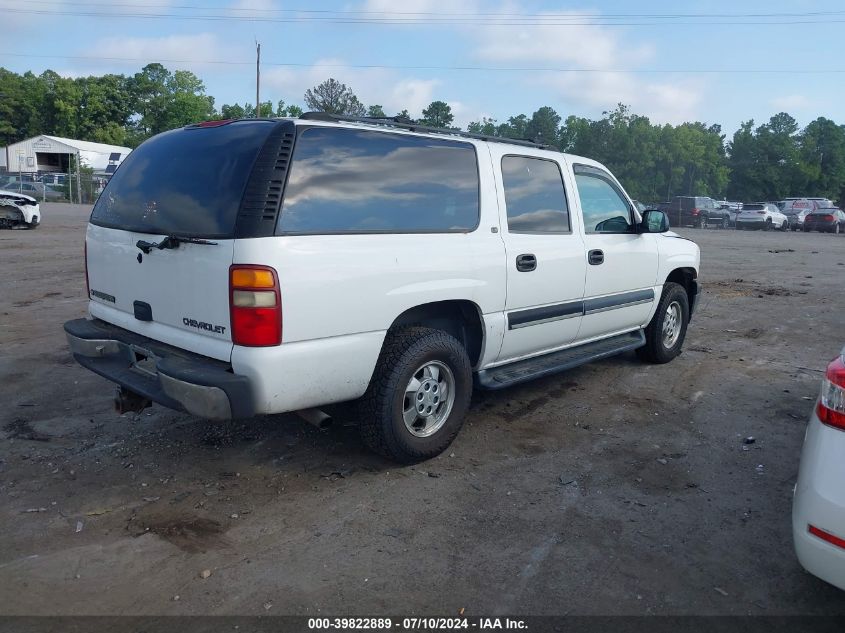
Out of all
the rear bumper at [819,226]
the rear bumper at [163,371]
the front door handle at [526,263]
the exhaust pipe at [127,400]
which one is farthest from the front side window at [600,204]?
the rear bumper at [819,226]

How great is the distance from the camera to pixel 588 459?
4402 mm

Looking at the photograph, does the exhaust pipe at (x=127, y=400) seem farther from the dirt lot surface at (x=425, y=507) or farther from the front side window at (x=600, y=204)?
the front side window at (x=600, y=204)

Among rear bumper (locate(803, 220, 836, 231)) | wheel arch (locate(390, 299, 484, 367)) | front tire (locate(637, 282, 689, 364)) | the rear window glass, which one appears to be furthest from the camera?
rear bumper (locate(803, 220, 836, 231))

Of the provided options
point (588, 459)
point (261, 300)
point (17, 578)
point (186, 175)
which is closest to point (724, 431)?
point (588, 459)

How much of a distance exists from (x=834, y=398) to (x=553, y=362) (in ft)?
8.59

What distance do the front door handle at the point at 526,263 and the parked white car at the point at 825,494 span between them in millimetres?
2224

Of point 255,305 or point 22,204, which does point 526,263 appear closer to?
point 255,305

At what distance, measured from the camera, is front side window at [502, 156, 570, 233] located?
4.78m

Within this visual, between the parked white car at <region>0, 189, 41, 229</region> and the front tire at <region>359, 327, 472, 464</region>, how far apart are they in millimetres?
20608

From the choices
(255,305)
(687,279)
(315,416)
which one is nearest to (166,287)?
(255,305)

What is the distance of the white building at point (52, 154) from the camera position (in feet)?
192

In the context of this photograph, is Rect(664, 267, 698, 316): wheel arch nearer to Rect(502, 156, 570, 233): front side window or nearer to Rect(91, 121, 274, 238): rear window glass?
Rect(502, 156, 570, 233): front side window

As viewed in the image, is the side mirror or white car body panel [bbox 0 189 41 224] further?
white car body panel [bbox 0 189 41 224]

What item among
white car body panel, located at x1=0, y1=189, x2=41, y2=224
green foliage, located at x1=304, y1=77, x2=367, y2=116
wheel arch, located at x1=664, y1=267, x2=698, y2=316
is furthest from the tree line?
wheel arch, located at x1=664, y1=267, x2=698, y2=316
